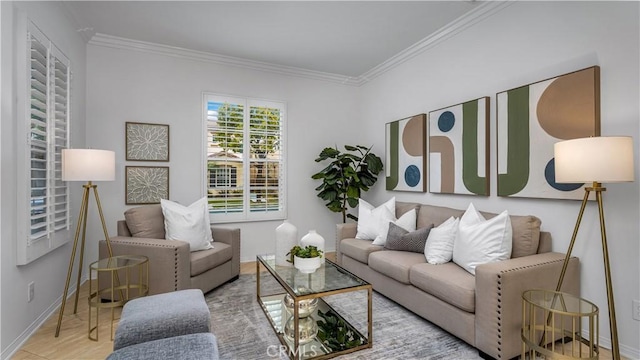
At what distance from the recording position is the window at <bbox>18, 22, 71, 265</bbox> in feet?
7.59

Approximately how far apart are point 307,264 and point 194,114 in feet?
9.05

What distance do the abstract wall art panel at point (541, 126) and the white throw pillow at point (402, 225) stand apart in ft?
3.02

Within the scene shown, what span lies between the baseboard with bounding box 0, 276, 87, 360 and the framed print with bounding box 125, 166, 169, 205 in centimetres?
130

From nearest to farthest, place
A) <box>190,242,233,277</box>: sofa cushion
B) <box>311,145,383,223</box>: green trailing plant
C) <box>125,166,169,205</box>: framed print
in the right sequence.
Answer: <box>190,242,233,277</box>: sofa cushion < <box>125,166,169,205</box>: framed print < <box>311,145,383,223</box>: green trailing plant

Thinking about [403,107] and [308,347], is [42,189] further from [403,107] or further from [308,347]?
[403,107]

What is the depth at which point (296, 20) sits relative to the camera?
3.33 m

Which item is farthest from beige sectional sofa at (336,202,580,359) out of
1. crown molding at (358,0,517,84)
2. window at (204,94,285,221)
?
window at (204,94,285,221)

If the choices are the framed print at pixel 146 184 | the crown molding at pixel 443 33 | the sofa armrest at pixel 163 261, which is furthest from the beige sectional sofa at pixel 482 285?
the framed print at pixel 146 184

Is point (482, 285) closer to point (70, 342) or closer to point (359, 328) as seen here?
point (359, 328)

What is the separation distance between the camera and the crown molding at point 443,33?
9.79 feet

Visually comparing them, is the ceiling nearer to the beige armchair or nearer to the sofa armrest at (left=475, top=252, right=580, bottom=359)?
the beige armchair

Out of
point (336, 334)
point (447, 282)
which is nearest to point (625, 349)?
point (447, 282)

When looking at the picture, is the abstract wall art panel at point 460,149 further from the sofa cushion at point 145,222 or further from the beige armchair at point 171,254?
the sofa cushion at point 145,222

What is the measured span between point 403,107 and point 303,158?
1.62 m
